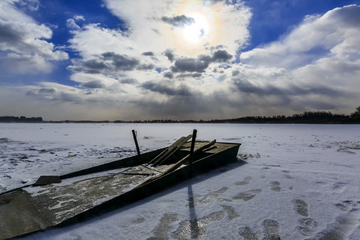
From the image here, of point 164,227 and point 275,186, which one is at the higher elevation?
point 275,186

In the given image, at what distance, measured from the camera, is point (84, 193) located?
4602 mm

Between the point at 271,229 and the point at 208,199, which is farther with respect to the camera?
the point at 208,199

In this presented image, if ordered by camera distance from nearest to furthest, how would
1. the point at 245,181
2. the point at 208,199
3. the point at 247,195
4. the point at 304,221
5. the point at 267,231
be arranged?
1. the point at 267,231
2. the point at 304,221
3. the point at 208,199
4. the point at 247,195
5. the point at 245,181

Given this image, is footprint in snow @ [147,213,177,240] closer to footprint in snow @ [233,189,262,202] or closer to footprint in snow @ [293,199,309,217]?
footprint in snow @ [233,189,262,202]

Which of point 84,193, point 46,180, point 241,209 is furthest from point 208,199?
point 46,180

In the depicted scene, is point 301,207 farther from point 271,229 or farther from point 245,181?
point 245,181

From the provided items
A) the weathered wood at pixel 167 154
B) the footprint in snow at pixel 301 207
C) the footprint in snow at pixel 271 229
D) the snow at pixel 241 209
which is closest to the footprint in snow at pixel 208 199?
the snow at pixel 241 209

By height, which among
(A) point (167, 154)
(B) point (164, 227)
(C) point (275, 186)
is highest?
(A) point (167, 154)

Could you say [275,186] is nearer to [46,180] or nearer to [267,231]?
[267,231]

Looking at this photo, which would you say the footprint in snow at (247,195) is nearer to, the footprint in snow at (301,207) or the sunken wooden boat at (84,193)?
the footprint in snow at (301,207)

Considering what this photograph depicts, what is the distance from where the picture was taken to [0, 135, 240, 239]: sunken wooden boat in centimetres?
338

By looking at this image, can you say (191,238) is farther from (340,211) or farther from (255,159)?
(255,159)

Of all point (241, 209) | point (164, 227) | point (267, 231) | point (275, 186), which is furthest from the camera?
point (275, 186)

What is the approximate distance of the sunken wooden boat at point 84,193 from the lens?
3.38 meters
